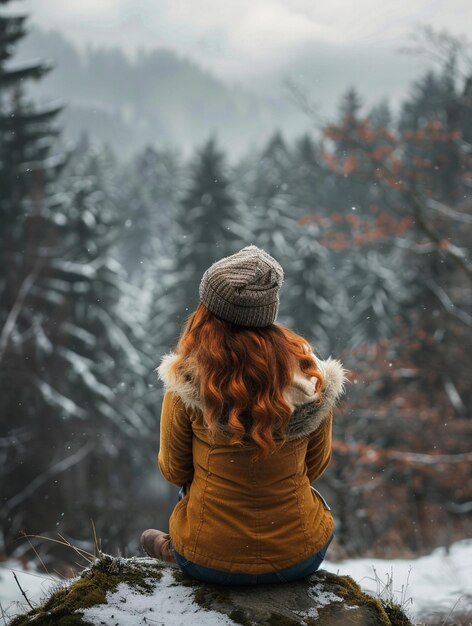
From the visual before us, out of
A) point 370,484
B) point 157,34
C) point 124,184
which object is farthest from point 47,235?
point 157,34

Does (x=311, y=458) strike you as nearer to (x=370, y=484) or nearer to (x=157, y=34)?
(x=370, y=484)

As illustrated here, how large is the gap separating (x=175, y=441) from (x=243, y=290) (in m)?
0.75

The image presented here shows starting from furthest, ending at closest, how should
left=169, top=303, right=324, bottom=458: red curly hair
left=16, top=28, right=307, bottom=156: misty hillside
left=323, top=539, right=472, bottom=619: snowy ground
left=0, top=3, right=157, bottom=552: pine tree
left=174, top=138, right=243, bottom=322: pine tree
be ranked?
left=16, top=28, right=307, bottom=156: misty hillside → left=174, top=138, right=243, bottom=322: pine tree → left=0, top=3, right=157, bottom=552: pine tree → left=323, top=539, right=472, bottom=619: snowy ground → left=169, top=303, right=324, bottom=458: red curly hair

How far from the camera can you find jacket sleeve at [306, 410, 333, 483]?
275 centimetres

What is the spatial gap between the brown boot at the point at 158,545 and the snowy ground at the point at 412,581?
31 centimetres

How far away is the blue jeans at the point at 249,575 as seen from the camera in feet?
8.58

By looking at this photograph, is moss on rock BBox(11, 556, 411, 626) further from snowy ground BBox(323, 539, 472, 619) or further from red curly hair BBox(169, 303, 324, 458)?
snowy ground BBox(323, 539, 472, 619)

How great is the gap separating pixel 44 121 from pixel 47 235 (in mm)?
3781

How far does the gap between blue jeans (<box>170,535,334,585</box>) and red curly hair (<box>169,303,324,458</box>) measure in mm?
578

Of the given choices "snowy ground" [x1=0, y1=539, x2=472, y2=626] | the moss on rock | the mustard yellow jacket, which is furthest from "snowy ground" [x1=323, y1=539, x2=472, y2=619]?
the mustard yellow jacket

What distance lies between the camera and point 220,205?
2483 cm

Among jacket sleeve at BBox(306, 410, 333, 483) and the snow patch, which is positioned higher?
jacket sleeve at BBox(306, 410, 333, 483)

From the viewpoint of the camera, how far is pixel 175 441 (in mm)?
2658

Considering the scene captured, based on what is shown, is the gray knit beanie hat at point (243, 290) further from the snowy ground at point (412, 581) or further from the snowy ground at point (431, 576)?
the snowy ground at point (431, 576)
